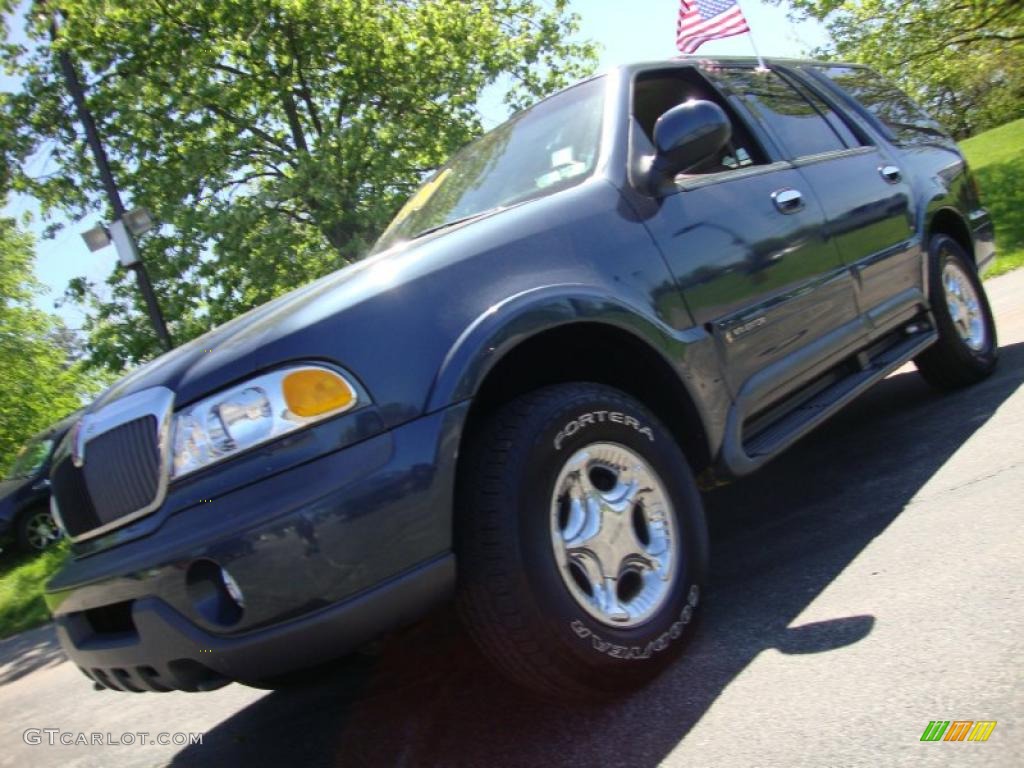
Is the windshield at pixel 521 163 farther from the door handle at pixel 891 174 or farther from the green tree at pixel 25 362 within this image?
the green tree at pixel 25 362

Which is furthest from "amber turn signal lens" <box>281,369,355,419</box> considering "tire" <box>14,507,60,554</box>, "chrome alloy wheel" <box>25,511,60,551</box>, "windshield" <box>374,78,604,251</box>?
"chrome alloy wheel" <box>25,511,60,551</box>

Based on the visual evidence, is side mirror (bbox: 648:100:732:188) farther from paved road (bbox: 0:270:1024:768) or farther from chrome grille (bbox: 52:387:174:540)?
chrome grille (bbox: 52:387:174:540)

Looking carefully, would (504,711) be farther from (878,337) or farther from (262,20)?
(262,20)

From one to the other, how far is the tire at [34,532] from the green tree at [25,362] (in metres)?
7.84

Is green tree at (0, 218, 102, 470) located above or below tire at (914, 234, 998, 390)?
above

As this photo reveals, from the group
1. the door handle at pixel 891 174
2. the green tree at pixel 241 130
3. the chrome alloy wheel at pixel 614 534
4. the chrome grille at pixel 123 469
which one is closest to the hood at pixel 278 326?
the chrome grille at pixel 123 469

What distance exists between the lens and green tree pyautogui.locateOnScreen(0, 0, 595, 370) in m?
17.4

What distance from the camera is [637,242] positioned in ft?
9.73

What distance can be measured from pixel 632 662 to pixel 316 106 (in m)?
18.9

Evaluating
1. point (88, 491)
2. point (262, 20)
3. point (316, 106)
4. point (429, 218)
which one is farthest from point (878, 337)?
point (316, 106)

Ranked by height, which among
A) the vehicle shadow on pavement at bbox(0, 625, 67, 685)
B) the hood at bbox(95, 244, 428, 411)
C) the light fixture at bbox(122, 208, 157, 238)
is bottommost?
the vehicle shadow on pavement at bbox(0, 625, 67, 685)

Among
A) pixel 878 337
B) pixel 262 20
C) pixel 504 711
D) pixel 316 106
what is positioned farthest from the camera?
pixel 316 106

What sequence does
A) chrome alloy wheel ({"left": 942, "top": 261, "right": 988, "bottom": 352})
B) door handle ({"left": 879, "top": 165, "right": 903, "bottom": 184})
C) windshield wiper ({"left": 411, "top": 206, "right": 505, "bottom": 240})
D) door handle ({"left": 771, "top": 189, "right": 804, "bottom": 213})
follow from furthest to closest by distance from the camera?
chrome alloy wheel ({"left": 942, "top": 261, "right": 988, "bottom": 352}) < door handle ({"left": 879, "top": 165, "right": 903, "bottom": 184}) < door handle ({"left": 771, "top": 189, "right": 804, "bottom": 213}) < windshield wiper ({"left": 411, "top": 206, "right": 505, "bottom": 240})

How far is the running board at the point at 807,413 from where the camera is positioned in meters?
3.10
